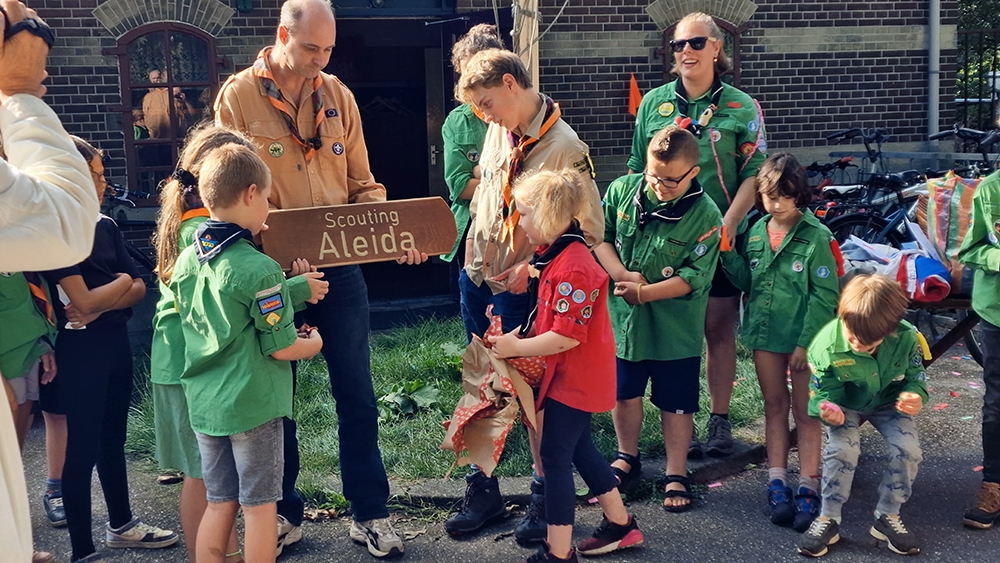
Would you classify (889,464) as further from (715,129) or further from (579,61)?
(579,61)

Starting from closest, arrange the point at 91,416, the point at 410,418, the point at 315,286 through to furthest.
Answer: the point at 315,286
the point at 91,416
the point at 410,418

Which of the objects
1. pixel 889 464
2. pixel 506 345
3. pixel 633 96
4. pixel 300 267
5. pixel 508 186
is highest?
pixel 633 96

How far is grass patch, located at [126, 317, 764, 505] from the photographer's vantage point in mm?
4852

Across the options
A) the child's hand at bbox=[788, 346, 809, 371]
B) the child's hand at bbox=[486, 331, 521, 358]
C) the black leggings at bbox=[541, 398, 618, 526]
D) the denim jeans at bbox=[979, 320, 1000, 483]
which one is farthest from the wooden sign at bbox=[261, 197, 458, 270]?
the denim jeans at bbox=[979, 320, 1000, 483]

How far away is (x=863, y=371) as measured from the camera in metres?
3.88

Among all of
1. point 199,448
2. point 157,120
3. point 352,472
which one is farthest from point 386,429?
point 157,120

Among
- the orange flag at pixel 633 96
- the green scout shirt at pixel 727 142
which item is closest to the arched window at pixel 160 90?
the orange flag at pixel 633 96

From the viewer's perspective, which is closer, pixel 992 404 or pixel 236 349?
pixel 236 349

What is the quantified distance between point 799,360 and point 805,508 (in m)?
0.64

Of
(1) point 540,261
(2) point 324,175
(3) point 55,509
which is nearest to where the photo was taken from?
(1) point 540,261

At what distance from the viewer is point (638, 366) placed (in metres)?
4.46

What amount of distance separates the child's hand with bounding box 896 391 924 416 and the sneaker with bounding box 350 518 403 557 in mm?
2124

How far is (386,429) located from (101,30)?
5177 millimetres

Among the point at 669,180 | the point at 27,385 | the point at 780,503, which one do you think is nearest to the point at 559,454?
the point at 780,503
